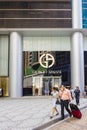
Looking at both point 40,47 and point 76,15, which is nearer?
point 76,15

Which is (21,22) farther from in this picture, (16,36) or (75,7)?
(75,7)

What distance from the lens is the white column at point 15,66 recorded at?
35.8m

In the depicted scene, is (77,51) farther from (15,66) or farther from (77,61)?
(15,66)

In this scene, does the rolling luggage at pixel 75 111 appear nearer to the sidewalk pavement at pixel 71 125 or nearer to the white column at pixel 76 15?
the sidewalk pavement at pixel 71 125

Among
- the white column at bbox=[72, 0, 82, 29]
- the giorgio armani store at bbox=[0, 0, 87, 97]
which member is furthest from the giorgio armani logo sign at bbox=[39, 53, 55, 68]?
the white column at bbox=[72, 0, 82, 29]

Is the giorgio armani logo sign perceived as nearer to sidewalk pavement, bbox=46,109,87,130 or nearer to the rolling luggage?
the rolling luggage

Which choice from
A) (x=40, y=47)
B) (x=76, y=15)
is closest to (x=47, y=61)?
(x=40, y=47)

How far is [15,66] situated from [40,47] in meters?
4.45

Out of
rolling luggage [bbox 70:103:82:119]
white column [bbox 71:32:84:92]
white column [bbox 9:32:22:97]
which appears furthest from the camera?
white column [bbox 71:32:84:92]

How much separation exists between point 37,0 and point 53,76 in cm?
947

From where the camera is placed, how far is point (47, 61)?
3806 centimetres

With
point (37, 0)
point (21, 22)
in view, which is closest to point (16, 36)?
Result: point (21, 22)

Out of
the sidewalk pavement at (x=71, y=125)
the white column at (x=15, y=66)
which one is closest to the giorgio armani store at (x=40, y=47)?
the white column at (x=15, y=66)

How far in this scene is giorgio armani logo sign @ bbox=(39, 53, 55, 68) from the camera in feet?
124
